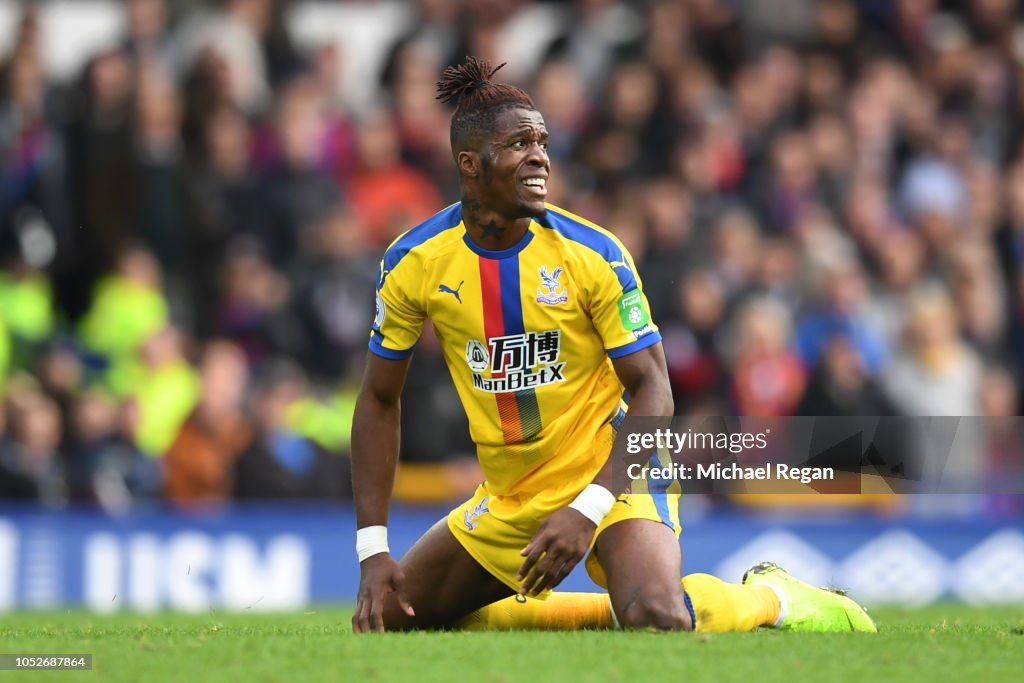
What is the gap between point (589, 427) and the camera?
22.7 ft

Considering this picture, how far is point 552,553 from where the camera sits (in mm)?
6199

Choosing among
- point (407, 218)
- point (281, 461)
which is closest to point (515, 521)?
point (281, 461)

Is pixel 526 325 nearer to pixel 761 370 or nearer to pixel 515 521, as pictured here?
pixel 515 521

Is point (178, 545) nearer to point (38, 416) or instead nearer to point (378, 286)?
point (38, 416)

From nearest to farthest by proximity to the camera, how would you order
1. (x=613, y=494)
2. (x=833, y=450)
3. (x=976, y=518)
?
(x=613, y=494) < (x=833, y=450) < (x=976, y=518)

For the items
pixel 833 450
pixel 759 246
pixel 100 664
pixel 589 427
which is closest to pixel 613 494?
pixel 589 427

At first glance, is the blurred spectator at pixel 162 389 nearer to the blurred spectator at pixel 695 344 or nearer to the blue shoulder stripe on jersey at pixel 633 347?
the blurred spectator at pixel 695 344

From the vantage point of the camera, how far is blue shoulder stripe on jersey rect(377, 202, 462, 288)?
22.6 feet

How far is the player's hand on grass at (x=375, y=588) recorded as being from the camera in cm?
652

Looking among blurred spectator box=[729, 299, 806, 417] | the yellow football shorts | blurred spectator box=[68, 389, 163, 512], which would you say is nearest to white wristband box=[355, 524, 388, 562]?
the yellow football shorts

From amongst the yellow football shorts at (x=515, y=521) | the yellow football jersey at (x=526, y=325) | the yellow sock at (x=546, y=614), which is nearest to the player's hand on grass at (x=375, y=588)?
the yellow football shorts at (x=515, y=521)

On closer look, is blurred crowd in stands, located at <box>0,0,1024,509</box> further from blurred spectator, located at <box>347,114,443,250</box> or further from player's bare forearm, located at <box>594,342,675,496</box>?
player's bare forearm, located at <box>594,342,675,496</box>

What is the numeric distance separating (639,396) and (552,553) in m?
0.75

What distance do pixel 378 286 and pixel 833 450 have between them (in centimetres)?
519
